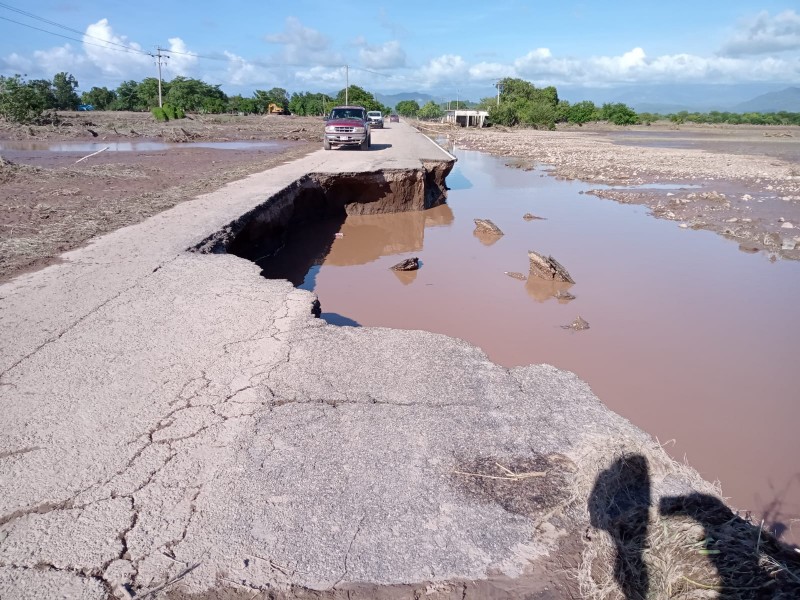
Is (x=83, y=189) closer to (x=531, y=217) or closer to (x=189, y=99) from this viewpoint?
(x=531, y=217)

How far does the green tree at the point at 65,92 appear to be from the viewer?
247 feet

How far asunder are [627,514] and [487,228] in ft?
35.1

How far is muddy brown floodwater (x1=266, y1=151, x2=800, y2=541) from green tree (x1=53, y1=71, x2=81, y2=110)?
8010 cm

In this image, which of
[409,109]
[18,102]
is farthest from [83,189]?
[409,109]

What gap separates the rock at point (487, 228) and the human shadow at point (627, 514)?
10.2 metres

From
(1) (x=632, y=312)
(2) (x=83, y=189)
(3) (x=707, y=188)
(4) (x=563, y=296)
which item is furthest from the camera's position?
(3) (x=707, y=188)

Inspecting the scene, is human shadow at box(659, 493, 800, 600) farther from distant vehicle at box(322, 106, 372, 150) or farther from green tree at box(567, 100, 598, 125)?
green tree at box(567, 100, 598, 125)

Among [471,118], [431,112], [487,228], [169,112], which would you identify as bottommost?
[487,228]

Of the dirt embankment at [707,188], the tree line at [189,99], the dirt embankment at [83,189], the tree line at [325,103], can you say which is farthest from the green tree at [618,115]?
the dirt embankment at [83,189]

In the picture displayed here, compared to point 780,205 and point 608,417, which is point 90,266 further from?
point 780,205

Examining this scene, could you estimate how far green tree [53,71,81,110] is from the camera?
247ft

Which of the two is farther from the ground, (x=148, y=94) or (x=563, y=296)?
(x=148, y=94)

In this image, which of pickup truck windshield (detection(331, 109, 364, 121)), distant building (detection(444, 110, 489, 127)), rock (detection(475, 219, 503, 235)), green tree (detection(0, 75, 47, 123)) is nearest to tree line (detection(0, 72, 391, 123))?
distant building (detection(444, 110, 489, 127))

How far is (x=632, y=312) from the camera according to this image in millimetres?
8094
